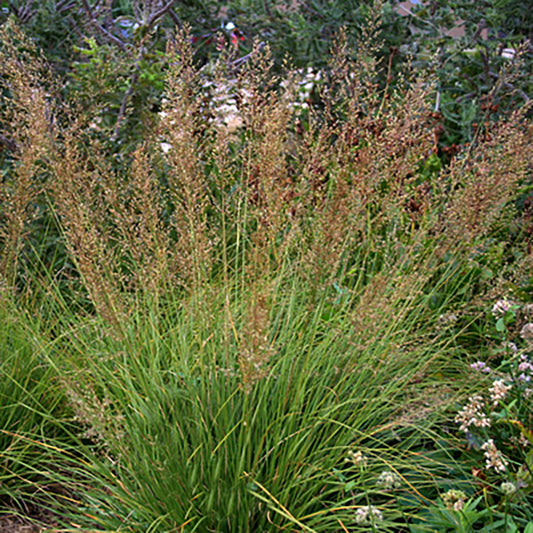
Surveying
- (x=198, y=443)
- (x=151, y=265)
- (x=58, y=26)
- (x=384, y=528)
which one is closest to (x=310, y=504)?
(x=384, y=528)

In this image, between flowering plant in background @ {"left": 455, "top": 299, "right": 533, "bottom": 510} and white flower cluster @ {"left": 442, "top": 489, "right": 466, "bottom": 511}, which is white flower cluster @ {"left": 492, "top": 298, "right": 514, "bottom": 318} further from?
white flower cluster @ {"left": 442, "top": 489, "right": 466, "bottom": 511}

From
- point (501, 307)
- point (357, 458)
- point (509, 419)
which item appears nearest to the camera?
point (357, 458)

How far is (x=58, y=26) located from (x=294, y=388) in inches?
148

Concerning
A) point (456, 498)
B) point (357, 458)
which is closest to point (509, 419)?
point (456, 498)

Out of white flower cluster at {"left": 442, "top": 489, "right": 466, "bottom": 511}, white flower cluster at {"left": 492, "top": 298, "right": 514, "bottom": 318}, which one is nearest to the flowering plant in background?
white flower cluster at {"left": 492, "top": 298, "right": 514, "bottom": 318}

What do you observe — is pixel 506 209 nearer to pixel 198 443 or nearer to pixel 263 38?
pixel 198 443

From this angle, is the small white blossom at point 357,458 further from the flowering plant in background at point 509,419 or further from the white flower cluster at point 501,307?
the white flower cluster at point 501,307

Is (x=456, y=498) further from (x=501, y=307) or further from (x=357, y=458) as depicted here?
(x=501, y=307)

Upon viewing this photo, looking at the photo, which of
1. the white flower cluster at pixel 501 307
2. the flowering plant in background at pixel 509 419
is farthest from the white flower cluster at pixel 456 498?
the white flower cluster at pixel 501 307

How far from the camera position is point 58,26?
15.6 feet

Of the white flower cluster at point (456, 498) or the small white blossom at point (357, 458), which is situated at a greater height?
the small white blossom at point (357, 458)

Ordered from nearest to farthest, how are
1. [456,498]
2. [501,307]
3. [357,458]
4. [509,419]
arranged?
[357,458] < [456,498] < [509,419] < [501,307]

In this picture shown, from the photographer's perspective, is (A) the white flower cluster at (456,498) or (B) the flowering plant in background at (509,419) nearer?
(A) the white flower cluster at (456,498)

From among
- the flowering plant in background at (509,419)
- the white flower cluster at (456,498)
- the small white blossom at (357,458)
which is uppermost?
the small white blossom at (357,458)
